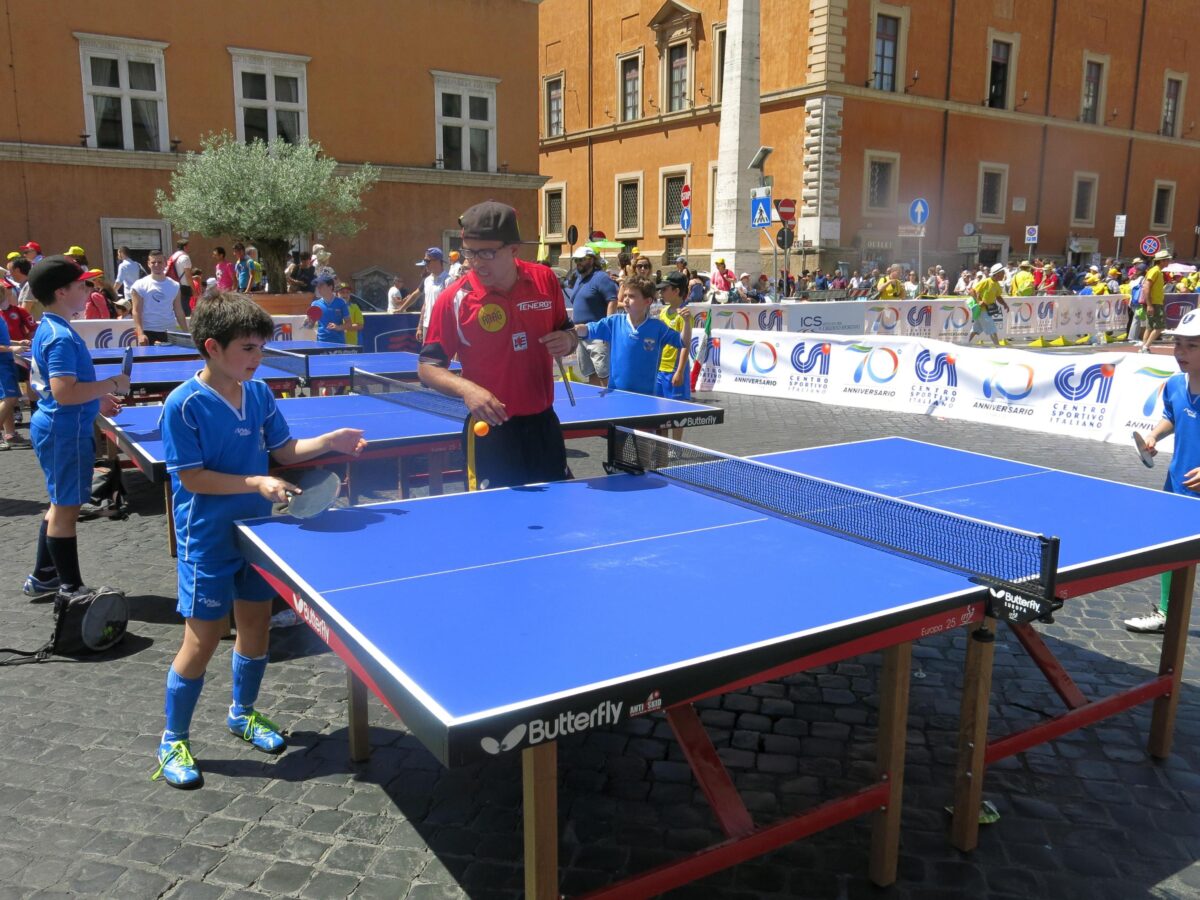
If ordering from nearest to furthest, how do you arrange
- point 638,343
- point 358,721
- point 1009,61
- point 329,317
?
point 358,721 → point 638,343 → point 329,317 → point 1009,61

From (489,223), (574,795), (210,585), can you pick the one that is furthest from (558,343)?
(574,795)

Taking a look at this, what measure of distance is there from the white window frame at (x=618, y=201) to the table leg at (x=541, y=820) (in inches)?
1698

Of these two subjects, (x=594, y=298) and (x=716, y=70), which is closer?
(x=594, y=298)

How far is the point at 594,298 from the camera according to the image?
42.9 feet

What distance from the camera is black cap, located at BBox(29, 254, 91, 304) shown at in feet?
17.0

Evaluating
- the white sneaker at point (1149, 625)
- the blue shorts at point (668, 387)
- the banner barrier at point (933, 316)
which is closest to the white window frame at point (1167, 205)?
the banner barrier at point (933, 316)

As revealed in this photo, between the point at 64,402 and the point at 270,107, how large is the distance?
23.2 m

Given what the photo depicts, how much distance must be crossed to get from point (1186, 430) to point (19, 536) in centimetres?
814

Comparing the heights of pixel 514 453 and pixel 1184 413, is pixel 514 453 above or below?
below

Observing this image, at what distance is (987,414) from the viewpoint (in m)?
13.6

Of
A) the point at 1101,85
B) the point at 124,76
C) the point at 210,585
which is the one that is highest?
the point at 1101,85

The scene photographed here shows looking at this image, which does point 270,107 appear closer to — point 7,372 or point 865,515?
point 7,372

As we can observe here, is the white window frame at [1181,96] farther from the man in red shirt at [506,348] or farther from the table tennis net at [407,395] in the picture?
the man in red shirt at [506,348]

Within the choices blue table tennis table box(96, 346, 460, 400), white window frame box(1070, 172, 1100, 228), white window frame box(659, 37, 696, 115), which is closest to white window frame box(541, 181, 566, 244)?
white window frame box(659, 37, 696, 115)
